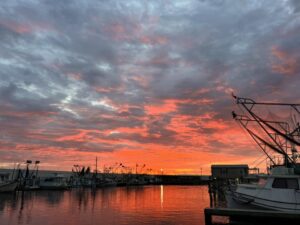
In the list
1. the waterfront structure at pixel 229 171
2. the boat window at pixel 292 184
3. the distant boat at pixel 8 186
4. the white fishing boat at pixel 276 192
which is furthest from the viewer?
the distant boat at pixel 8 186

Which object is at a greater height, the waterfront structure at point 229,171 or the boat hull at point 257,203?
the waterfront structure at point 229,171

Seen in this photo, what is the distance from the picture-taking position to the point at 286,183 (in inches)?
1277

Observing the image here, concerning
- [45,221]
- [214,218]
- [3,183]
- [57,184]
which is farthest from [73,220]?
[57,184]

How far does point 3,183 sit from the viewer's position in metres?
98.6

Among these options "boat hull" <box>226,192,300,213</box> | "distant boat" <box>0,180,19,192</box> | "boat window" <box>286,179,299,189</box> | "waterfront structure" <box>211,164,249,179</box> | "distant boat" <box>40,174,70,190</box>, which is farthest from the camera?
"distant boat" <box>40,174,70,190</box>

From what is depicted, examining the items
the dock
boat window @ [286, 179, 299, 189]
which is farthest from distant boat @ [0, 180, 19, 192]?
boat window @ [286, 179, 299, 189]

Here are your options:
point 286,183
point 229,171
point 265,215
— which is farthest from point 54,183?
point 265,215

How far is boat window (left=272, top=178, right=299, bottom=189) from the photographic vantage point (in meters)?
→ 32.0

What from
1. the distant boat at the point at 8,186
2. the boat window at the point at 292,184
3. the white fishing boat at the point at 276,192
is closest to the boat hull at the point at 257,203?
the white fishing boat at the point at 276,192

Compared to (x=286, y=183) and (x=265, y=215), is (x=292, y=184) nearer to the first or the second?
(x=286, y=183)

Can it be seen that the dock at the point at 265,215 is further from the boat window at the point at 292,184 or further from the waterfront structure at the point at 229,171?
the waterfront structure at the point at 229,171

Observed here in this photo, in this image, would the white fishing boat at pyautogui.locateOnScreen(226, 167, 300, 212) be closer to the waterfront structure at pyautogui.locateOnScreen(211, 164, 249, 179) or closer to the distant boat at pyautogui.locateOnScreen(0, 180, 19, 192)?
the waterfront structure at pyautogui.locateOnScreen(211, 164, 249, 179)

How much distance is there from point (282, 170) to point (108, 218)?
2264 centimetres

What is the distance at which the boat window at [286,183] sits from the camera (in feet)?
105
